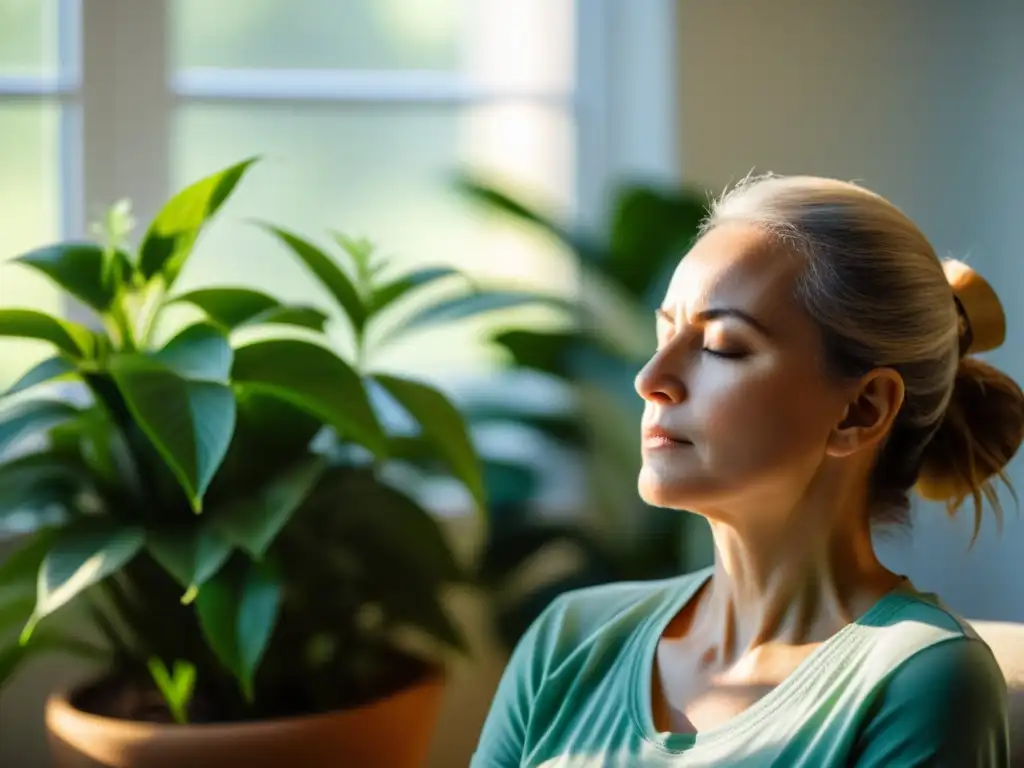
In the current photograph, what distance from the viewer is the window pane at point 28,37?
2.07 metres

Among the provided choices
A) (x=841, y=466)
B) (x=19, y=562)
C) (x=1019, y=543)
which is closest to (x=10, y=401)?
(x=19, y=562)

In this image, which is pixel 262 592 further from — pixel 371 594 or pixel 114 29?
pixel 114 29

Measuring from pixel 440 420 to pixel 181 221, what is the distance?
0.38 m

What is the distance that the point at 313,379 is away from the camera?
1.44 meters

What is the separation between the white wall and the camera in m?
1.97

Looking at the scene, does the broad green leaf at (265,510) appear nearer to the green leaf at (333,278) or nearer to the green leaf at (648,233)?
the green leaf at (333,278)

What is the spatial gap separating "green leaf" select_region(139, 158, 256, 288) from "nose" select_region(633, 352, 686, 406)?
0.61 metres

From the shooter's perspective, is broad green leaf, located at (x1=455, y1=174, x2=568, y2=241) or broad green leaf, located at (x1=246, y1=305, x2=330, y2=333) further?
broad green leaf, located at (x1=455, y1=174, x2=568, y2=241)

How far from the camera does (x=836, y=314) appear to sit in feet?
3.49

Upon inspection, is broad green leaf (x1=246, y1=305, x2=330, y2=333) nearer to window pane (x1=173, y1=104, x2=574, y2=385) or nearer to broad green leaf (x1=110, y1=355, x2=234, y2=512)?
broad green leaf (x1=110, y1=355, x2=234, y2=512)

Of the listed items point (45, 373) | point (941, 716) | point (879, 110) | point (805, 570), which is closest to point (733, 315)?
point (805, 570)

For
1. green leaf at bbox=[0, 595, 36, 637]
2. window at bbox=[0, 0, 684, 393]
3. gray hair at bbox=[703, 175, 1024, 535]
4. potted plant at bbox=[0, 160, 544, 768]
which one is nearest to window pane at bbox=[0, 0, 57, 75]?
window at bbox=[0, 0, 684, 393]

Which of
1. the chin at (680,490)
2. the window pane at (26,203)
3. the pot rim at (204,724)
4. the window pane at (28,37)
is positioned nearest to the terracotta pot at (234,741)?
the pot rim at (204,724)

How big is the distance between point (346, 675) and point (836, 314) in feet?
2.75
